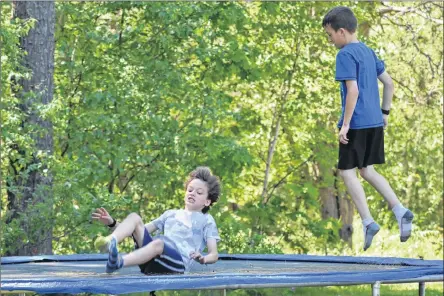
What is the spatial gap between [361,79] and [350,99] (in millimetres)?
230

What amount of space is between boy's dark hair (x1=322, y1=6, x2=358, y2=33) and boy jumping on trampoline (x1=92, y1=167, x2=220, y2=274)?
1066 mm

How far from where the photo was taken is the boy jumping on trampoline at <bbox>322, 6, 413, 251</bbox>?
5516 mm

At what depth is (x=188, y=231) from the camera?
529 cm

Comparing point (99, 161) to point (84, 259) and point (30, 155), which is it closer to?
→ point (30, 155)

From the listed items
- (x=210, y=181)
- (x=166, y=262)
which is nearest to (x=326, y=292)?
(x=210, y=181)

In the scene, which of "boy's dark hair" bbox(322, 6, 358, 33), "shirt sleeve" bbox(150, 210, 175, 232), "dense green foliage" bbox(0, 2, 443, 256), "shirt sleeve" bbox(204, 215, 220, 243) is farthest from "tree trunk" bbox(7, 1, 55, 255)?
"boy's dark hair" bbox(322, 6, 358, 33)

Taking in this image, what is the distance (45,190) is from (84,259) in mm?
909

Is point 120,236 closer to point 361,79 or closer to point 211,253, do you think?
point 211,253

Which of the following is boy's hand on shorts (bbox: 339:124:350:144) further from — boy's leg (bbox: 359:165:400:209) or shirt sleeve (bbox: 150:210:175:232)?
shirt sleeve (bbox: 150:210:175:232)

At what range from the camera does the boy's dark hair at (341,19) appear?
5523 millimetres

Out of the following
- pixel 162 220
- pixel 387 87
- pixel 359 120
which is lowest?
pixel 162 220

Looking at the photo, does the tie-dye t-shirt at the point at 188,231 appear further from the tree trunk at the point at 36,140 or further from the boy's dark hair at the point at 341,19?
the tree trunk at the point at 36,140

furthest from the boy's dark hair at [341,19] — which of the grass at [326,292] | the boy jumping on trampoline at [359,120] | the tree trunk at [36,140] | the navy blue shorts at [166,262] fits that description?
the grass at [326,292]

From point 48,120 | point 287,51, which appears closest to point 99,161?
point 48,120
